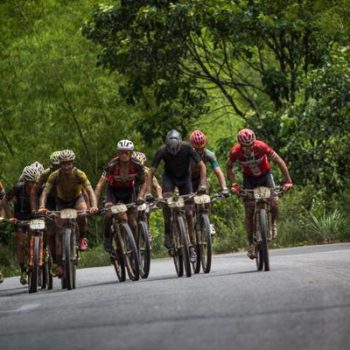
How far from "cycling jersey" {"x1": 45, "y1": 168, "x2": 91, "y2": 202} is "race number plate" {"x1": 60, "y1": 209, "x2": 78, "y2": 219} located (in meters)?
0.48

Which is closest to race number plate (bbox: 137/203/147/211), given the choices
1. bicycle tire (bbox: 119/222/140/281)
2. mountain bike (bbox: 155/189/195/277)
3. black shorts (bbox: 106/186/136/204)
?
mountain bike (bbox: 155/189/195/277)

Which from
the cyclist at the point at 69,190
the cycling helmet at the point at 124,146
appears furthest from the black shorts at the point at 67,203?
the cycling helmet at the point at 124,146

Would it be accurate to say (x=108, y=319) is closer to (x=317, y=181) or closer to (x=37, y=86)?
(x=317, y=181)

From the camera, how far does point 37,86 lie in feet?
128

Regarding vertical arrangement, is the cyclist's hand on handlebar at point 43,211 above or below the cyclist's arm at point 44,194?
below

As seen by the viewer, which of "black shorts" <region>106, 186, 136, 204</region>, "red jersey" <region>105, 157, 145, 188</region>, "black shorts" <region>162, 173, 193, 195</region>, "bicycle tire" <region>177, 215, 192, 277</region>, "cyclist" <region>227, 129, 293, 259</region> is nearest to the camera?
"bicycle tire" <region>177, 215, 192, 277</region>

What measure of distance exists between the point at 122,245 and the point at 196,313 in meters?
6.70

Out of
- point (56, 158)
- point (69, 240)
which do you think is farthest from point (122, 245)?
point (56, 158)

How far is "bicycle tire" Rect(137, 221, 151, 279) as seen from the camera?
54.3ft

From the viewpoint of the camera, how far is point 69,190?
57.2ft

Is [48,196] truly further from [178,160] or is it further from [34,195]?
[178,160]

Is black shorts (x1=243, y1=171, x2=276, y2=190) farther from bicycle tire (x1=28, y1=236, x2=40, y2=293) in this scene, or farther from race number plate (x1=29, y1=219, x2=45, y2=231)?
bicycle tire (x1=28, y1=236, x2=40, y2=293)

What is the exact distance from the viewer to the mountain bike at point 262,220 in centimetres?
1638

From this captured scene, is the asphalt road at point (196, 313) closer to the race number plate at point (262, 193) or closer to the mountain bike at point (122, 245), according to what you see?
the mountain bike at point (122, 245)
